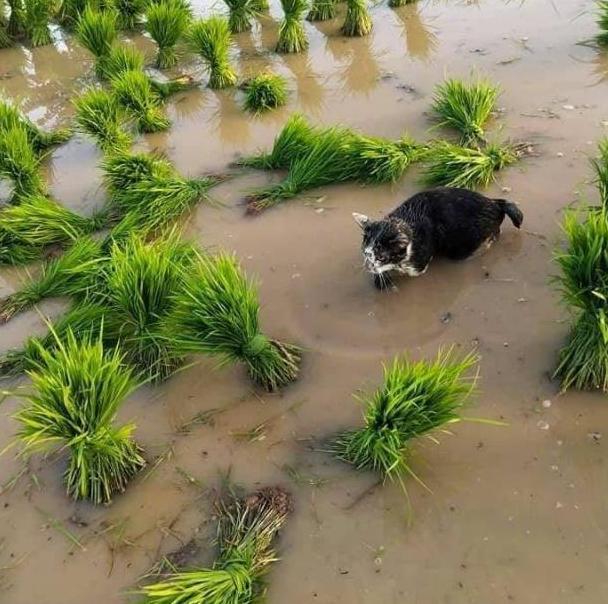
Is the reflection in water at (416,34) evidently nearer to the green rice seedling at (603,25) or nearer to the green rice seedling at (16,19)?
the green rice seedling at (603,25)

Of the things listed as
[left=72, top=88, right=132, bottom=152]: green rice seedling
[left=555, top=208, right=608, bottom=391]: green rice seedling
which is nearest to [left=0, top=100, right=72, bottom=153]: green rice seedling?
[left=72, top=88, right=132, bottom=152]: green rice seedling

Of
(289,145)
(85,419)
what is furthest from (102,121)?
(85,419)

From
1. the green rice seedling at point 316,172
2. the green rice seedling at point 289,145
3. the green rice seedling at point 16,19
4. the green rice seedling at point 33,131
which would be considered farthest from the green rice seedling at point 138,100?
the green rice seedling at point 16,19

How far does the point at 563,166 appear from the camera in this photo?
15.1ft

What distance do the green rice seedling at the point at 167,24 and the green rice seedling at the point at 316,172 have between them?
9.83 ft

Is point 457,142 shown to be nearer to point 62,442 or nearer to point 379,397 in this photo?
point 379,397

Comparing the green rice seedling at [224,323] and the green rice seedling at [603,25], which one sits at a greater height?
the green rice seedling at [603,25]

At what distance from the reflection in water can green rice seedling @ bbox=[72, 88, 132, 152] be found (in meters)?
3.02

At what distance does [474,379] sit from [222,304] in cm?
133

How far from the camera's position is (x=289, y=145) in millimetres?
5203

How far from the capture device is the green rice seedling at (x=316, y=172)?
16.1ft

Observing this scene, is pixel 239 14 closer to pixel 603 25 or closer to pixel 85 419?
pixel 603 25

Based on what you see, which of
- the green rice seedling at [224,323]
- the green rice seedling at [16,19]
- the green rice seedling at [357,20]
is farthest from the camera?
the green rice seedling at [16,19]

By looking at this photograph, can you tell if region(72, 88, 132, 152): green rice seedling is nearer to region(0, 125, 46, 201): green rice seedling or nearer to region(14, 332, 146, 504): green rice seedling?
region(0, 125, 46, 201): green rice seedling
